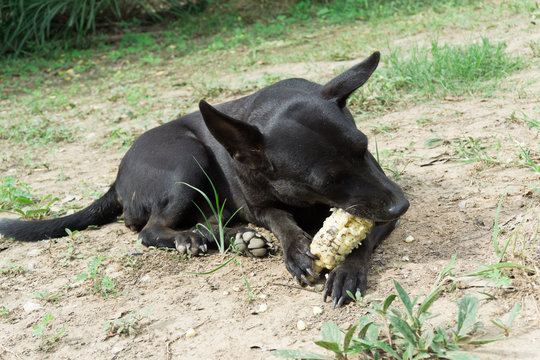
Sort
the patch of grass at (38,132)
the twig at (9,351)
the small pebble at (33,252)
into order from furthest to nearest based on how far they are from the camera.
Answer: the patch of grass at (38,132), the small pebble at (33,252), the twig at (9,351)

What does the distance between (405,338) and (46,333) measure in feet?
5.68

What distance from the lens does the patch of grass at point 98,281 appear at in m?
3.10

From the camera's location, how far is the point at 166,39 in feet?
32.7

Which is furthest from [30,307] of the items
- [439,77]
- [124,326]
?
[439,77]

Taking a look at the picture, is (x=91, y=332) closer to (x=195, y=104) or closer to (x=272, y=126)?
(x=272, y=126)

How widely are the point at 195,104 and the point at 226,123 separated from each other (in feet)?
11.4

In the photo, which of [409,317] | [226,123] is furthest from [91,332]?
[409,317]

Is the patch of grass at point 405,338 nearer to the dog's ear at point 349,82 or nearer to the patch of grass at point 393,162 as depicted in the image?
the dog's ear at point 349,82

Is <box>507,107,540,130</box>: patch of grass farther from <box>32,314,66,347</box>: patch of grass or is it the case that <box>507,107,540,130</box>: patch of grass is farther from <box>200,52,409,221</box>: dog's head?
<box>32,314,66,347</box>: patch of grass

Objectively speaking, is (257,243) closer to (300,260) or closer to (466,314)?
(300,260)

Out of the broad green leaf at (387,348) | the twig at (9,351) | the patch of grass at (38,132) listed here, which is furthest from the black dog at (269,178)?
the patch of grass at (38,132)

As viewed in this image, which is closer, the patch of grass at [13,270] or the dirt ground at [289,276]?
the dirt ground at [289,276]

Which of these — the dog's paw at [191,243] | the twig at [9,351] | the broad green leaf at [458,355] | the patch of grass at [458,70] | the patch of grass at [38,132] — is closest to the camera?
the broad green leaf at [458,355]

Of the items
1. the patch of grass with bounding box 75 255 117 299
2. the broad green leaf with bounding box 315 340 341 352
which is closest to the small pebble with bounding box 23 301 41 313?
the patch of grass with bounding box 75 255 117 299
